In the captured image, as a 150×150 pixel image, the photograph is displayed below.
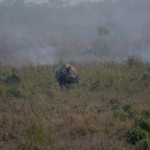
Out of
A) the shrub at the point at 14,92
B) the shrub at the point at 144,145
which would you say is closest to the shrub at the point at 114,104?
the shrub at the point at 14,92

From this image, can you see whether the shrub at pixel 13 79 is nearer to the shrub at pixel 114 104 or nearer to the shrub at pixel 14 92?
the shrub at pixel 14 92

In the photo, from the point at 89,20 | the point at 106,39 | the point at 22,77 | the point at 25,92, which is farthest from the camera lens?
the point at 89,20

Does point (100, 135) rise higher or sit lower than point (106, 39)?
higher

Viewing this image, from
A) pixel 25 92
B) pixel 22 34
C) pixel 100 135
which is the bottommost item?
pixel 22 34

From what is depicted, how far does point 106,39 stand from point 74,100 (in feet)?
73.1

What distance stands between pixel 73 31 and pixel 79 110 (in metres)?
31.6

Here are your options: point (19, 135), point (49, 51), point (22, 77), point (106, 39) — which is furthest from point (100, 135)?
point (106, 39)

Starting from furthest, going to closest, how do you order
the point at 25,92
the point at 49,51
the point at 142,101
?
1. the point at 49,51
2. the point at 25,92
3. the point at 142,101

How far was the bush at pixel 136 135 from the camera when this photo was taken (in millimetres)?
8599

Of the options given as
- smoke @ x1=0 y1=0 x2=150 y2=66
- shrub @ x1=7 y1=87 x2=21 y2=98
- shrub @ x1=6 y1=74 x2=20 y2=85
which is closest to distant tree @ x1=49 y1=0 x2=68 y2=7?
smoke @ x1=0 y1=0 x2=150 y2=66

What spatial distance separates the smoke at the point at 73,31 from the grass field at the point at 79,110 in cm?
797

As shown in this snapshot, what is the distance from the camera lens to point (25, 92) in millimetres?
14922

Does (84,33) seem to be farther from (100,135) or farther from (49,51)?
(100,135)

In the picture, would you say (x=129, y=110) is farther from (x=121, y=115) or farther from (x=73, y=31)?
(x=73, y=31)
